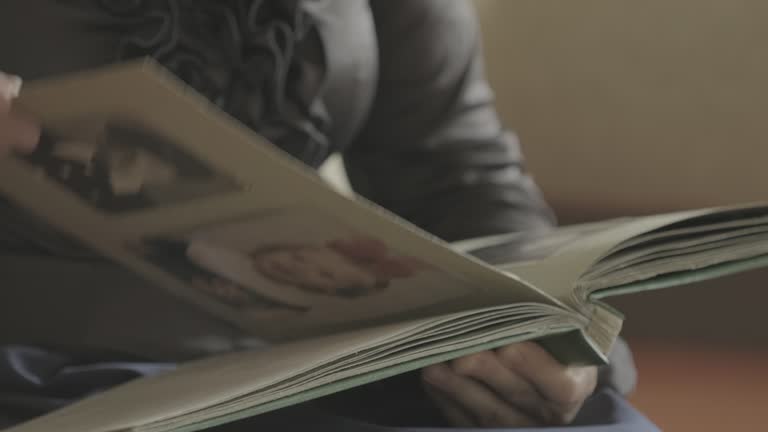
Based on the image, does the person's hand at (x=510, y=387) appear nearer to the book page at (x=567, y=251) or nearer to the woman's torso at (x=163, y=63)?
the book page at (x=567, y=251)

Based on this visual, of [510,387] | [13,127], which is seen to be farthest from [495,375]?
[13,127]

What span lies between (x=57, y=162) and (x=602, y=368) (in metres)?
0.32

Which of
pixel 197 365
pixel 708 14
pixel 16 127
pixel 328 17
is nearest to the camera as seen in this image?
pixel 16 127

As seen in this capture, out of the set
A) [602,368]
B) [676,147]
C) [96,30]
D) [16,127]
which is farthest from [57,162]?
[676,147]

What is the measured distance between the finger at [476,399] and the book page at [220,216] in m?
0.04

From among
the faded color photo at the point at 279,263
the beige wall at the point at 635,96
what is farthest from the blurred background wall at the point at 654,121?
the faded color photo at the point at 279,263

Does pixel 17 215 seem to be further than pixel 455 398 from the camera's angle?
Yes

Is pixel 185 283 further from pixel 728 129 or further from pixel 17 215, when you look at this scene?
pixel 728 129

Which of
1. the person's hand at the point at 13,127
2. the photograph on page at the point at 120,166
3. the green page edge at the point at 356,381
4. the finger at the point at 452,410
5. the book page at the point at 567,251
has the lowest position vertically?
the finger at the point at 452,410

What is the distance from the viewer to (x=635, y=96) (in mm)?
905

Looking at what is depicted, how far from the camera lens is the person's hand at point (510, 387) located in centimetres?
42

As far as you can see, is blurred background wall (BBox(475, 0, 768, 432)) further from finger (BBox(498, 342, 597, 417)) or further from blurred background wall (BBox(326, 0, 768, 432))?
finger (BBox(498, 342, 597, 417))

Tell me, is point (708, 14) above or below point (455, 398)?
above

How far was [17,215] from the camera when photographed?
569 millimetres
